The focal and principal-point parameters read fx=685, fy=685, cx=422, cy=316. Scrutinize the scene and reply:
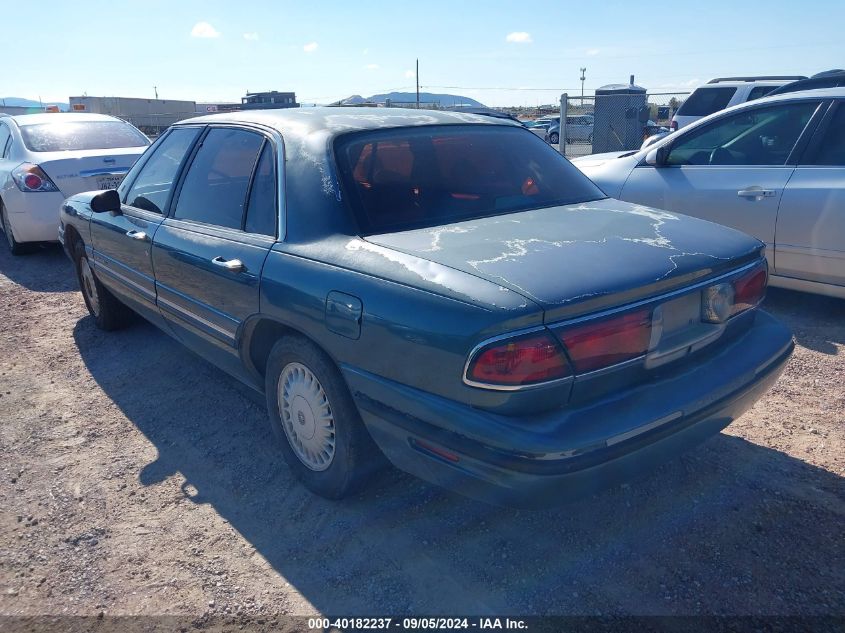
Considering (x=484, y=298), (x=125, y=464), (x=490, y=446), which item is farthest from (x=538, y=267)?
(x=125, y=464)

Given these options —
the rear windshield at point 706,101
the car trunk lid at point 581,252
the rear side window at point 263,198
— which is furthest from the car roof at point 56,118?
the rear windshield at point 706,101

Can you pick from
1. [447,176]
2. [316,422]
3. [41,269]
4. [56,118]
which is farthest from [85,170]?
[316,422]

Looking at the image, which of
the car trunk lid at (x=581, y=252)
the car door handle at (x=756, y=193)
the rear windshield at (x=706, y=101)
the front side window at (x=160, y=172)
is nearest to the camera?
the car trunk lid at (x=581, y=252)

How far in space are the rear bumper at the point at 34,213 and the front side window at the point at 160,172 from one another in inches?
146

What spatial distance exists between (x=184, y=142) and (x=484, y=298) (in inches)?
103

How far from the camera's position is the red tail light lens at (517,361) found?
2096mm

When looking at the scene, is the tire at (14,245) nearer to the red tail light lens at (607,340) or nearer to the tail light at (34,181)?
the tail light at (34,181)

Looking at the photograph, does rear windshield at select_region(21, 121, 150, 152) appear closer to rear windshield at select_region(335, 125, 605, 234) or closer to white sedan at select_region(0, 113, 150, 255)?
white sedan at select_region(0, 113, 150, 255)

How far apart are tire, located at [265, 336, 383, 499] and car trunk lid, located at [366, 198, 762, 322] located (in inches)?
23.0

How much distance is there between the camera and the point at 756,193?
16.3 ft

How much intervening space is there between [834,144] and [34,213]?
763 cm

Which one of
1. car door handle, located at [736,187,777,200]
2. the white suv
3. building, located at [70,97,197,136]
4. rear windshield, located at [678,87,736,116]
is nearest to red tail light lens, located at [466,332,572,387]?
car door handle, located at [736,187,777,200]

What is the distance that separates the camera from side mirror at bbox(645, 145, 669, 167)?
5.51 m

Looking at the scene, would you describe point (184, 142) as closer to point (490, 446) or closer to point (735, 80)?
point (490, 446)
